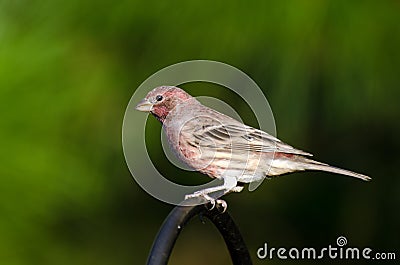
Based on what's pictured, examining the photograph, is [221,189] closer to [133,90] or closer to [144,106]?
[144,106]

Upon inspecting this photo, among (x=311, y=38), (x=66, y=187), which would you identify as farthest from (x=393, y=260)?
(x=66, y=187)

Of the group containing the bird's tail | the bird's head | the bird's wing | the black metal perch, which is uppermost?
the bird's head

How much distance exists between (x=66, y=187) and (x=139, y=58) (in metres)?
0.23

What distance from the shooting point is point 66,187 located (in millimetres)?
1873

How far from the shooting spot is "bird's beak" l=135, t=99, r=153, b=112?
1.58 m

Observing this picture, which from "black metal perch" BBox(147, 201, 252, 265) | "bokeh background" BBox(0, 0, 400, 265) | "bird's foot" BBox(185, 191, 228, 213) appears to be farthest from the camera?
"bokeh background" BBox(0, 0, 400, 265)

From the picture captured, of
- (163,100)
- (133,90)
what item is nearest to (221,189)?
(163,100)

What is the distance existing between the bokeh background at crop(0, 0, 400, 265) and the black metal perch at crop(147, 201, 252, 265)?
380mm

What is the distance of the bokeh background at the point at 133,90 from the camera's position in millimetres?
1824

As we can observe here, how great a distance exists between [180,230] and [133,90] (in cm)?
52

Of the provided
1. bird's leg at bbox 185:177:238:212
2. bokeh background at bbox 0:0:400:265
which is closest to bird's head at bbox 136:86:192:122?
bird's leg at bbox 185:177:238:212

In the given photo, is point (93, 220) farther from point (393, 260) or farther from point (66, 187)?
point (393, 260)

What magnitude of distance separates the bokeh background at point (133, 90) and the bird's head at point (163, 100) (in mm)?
268

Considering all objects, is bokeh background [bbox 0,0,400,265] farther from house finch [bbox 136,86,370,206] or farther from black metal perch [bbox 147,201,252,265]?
black metal perch [bbox 147,201,252,265]
